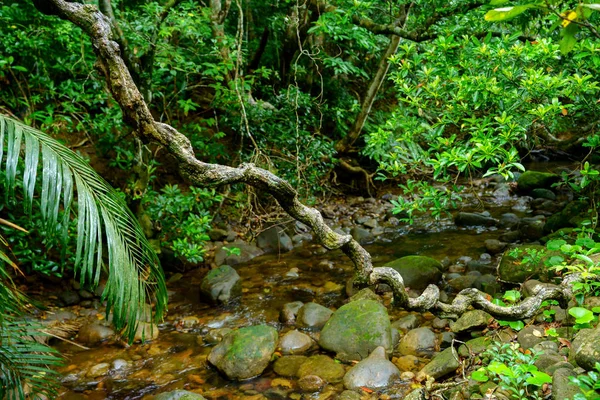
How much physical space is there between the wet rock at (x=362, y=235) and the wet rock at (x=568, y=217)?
7.88 feet

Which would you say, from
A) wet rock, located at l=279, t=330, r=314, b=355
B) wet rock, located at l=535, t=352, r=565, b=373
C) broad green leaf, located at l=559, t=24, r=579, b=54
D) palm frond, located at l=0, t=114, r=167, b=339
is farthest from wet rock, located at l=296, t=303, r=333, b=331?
broad green leaf, located at l=559, t=24, r=579, b=54

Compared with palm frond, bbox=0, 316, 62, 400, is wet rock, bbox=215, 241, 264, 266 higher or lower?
lower

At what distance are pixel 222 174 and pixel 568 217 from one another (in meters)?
4.51

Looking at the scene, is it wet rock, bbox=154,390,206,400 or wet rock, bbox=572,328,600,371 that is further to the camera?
wet rock, bbox=154,390,206,400

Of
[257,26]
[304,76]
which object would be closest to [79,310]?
[304,76]

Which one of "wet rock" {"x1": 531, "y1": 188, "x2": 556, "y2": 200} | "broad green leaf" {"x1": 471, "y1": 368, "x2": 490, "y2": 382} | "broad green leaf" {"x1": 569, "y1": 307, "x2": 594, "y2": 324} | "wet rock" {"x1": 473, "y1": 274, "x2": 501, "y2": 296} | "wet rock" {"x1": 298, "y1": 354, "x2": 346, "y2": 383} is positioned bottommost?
"wet rock" {"x1": 298, "y1": 354, "x2": 346, "y2": 383}

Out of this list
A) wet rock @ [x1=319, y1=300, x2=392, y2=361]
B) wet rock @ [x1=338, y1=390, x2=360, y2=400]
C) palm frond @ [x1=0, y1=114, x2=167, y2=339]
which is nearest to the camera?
palm frond @ [x1=0, y1=114, x2=167, y2=339]

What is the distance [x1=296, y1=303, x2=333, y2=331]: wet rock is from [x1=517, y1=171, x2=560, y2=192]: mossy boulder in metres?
5.72

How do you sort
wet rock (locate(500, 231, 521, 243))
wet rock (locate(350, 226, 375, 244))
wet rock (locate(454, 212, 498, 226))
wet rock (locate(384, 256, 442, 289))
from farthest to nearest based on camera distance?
wet rock (locate(454, 212, 498, 226)) → wet rock (locate(350, 226, 375, 244)) → wet rock (locate(500, 231, 521, 243)) → wet rock (locate(384, 256, 442, 289))

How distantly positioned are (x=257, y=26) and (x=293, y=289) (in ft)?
18.4

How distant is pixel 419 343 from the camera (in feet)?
12.4

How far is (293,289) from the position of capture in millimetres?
5277

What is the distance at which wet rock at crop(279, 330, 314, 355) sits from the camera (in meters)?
3.88

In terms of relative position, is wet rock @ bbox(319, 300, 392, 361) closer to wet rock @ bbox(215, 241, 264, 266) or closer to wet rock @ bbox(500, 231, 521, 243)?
wet rock @ bbox(215, 241, 264, 266)
